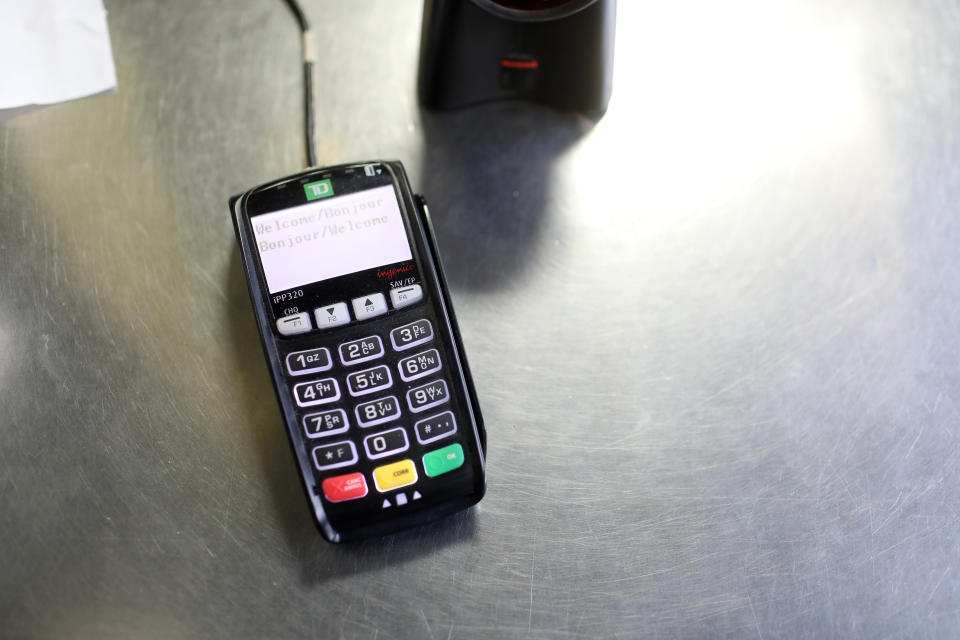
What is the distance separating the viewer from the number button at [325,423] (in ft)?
1.16

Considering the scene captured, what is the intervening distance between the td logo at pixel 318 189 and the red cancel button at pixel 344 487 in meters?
0.13

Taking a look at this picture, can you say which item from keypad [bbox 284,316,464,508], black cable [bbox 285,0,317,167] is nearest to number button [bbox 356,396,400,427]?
keypad [bbox 284,316,464,508]

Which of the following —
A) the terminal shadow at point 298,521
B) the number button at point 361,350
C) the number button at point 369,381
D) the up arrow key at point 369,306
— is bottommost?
the terminal shadow at point 298,521

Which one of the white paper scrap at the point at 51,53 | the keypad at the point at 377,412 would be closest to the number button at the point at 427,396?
the keypad at the point at 377,412

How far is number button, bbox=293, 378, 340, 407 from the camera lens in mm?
357

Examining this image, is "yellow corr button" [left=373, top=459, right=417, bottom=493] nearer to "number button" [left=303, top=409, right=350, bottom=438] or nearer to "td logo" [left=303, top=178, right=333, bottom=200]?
"number button" [left=303, top=409, right=350, bottom=438]

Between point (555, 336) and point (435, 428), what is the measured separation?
0.27 feet

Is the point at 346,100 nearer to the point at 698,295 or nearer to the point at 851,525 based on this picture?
the point at 698,295

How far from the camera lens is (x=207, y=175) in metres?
0.42

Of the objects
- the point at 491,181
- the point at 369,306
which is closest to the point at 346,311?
the point at 369,306

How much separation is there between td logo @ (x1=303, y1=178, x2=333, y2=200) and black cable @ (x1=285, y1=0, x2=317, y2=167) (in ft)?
0.15

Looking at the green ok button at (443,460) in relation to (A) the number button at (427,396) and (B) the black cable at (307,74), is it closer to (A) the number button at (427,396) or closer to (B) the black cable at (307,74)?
(A) the number button at (427,396)

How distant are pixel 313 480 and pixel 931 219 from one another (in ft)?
1.13

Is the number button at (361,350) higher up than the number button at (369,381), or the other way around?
the number button at (361,350)
